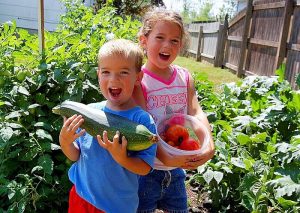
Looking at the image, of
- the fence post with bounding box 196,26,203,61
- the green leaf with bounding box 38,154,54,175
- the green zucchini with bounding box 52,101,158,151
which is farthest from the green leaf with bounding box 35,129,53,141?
the fence post with bounding box 196,26,203,61

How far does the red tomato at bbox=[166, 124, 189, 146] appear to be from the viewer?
1.95m

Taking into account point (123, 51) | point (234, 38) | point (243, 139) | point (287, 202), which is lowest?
point (287, 202)

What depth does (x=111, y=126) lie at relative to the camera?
5.92 feet

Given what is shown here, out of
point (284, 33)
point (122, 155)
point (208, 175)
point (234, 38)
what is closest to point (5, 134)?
point (122, 155)

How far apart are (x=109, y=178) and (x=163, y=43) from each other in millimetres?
755

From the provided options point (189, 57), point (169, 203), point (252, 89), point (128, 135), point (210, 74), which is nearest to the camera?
point (128, 135)

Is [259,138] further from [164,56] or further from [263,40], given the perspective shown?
[263,40]

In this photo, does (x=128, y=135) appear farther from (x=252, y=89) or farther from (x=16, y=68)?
(x=252, y=89)

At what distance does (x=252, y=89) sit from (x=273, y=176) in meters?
1.64

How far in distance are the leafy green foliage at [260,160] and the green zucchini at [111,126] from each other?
1360 mm

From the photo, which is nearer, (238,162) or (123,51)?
(123,51)

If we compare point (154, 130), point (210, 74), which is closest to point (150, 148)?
point (154, 130)

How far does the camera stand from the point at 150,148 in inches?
72.3

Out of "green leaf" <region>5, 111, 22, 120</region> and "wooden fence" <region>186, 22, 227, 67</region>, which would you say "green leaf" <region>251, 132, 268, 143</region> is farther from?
"wooden fence" <region>186, 22, 227, 67</region>
